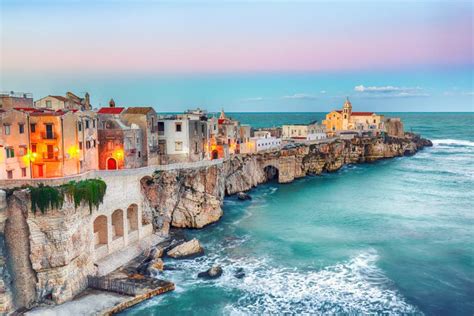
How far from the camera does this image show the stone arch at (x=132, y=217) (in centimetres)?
3734

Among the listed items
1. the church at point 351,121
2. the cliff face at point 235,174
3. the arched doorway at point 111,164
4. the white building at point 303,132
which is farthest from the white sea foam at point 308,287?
the church at point 351,121

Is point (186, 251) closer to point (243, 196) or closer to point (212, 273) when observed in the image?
point (212, 273)

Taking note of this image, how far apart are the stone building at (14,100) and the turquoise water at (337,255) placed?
68.9ft

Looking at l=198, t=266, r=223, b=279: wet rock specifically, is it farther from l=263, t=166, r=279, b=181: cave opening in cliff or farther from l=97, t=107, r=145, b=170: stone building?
Answer: l=263, t=166, r=279, b=181: cave opening in cliff

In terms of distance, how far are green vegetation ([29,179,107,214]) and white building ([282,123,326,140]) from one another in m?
60.5

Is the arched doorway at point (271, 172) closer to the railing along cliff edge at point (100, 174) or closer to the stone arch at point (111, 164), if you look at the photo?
the railing along cliff edge at point (100, 174)

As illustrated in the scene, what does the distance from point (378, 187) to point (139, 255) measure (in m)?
42.7

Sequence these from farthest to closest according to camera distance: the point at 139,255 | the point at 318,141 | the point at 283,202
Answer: the point at 318,141 < the point at 283,202 < the point at 139,255

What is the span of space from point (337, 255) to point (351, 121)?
8419cm

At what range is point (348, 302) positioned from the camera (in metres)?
27.8

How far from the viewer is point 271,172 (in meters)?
73.6

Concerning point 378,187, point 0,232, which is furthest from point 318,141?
point 0,232

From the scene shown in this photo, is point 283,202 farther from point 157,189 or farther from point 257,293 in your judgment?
point 257,293

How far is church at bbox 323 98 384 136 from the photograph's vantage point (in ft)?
365
